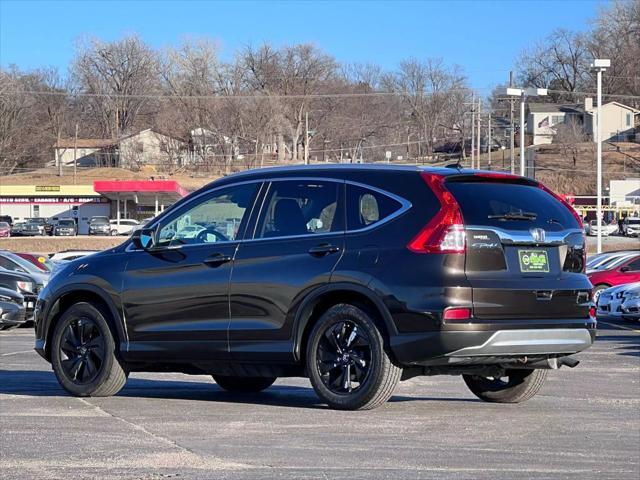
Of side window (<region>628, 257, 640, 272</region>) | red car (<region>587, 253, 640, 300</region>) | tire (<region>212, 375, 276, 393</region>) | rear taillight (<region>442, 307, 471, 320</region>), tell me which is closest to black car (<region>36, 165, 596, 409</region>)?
rear taillight (<region>442, 307, 471, 320</region>)

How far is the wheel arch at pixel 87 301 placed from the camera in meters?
9.25

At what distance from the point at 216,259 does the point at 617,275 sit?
21.8 metres

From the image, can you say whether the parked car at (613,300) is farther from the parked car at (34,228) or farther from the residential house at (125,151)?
the residential house at (125,151)

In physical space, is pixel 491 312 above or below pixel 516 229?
below

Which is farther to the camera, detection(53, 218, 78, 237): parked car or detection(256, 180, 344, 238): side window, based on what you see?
detection(53, 218, 78, 237): parked car

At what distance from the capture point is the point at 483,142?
11444cm

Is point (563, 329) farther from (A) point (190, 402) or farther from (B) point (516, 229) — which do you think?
(A) point (190, 402)

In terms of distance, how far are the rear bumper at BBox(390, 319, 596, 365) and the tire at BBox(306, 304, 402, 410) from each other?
0.62 ft

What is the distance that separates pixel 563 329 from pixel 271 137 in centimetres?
8786

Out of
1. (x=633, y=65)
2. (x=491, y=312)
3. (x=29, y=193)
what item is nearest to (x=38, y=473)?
(x=491, y=312)

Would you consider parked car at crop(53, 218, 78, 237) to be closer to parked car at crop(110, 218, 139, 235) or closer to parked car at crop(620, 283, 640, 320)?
parked car at crop(110, 218, 139, 235)

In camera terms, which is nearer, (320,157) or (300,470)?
(300,470)

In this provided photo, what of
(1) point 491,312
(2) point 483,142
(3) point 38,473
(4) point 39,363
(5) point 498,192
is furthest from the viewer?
(2) point 483,142

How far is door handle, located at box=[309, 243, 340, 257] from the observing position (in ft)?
26.9
